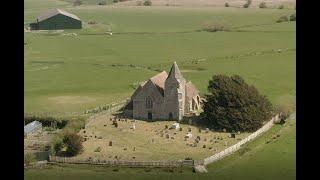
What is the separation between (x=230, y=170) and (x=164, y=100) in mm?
10828

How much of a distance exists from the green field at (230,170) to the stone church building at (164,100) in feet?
25.2

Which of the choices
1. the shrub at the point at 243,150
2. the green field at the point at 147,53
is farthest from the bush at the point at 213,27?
the shrub at the point at 243,150

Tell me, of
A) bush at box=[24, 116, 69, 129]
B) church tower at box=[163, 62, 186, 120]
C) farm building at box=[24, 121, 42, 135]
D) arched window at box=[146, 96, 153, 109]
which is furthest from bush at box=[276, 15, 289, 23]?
farm building at box=[24, 121, 42, 135]

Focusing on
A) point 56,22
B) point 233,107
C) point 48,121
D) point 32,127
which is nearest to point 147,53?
point 56,22

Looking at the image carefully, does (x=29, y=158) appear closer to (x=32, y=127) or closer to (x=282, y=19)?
(x=32, y=127)

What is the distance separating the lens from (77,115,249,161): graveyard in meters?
25.4

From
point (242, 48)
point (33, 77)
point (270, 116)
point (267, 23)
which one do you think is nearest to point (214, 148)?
point (270, 116)

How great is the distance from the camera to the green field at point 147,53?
4144 centimetres

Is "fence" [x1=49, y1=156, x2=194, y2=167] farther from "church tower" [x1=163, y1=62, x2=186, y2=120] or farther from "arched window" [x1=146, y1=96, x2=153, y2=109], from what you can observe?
"arched window" [x1=146, y1=96, x2=153, y2=109]

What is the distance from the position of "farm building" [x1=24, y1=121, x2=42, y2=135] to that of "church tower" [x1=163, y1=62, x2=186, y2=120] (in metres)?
7.41

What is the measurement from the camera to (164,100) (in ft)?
109
